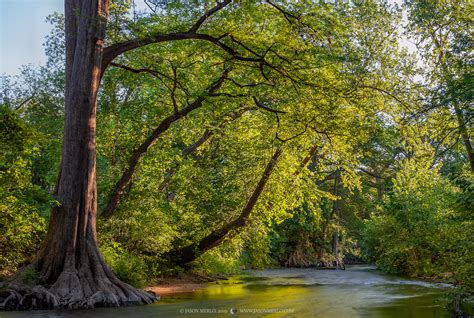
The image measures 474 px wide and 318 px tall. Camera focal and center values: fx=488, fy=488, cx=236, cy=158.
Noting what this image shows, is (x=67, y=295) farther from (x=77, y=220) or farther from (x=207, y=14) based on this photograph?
(x=207, y=14)

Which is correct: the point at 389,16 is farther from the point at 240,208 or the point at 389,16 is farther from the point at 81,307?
the point at 81,307

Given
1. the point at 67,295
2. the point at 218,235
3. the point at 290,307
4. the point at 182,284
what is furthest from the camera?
the point at 218,235

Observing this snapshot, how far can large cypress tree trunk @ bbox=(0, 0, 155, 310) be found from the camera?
10625 millimetres

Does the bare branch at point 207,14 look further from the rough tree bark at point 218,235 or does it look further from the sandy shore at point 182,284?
the sandy shore at point 182,284

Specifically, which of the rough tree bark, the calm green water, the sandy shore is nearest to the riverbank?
the sandy shore

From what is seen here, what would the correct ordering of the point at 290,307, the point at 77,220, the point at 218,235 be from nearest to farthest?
the point at 290,307 → the point at 77,220 → the point at 218,235

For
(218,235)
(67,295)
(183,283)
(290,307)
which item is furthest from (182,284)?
(67,295)

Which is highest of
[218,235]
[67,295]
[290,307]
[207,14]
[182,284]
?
[207,14]

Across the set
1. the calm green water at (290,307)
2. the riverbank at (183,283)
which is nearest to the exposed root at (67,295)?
the calm green water at (290,307)

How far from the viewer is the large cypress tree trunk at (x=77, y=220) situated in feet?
34.9

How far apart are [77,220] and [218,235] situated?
9.20m

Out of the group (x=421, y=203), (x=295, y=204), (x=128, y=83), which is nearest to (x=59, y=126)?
(x=128, y=83)

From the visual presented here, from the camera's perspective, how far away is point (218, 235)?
797 inches

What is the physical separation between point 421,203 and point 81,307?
1745cm
